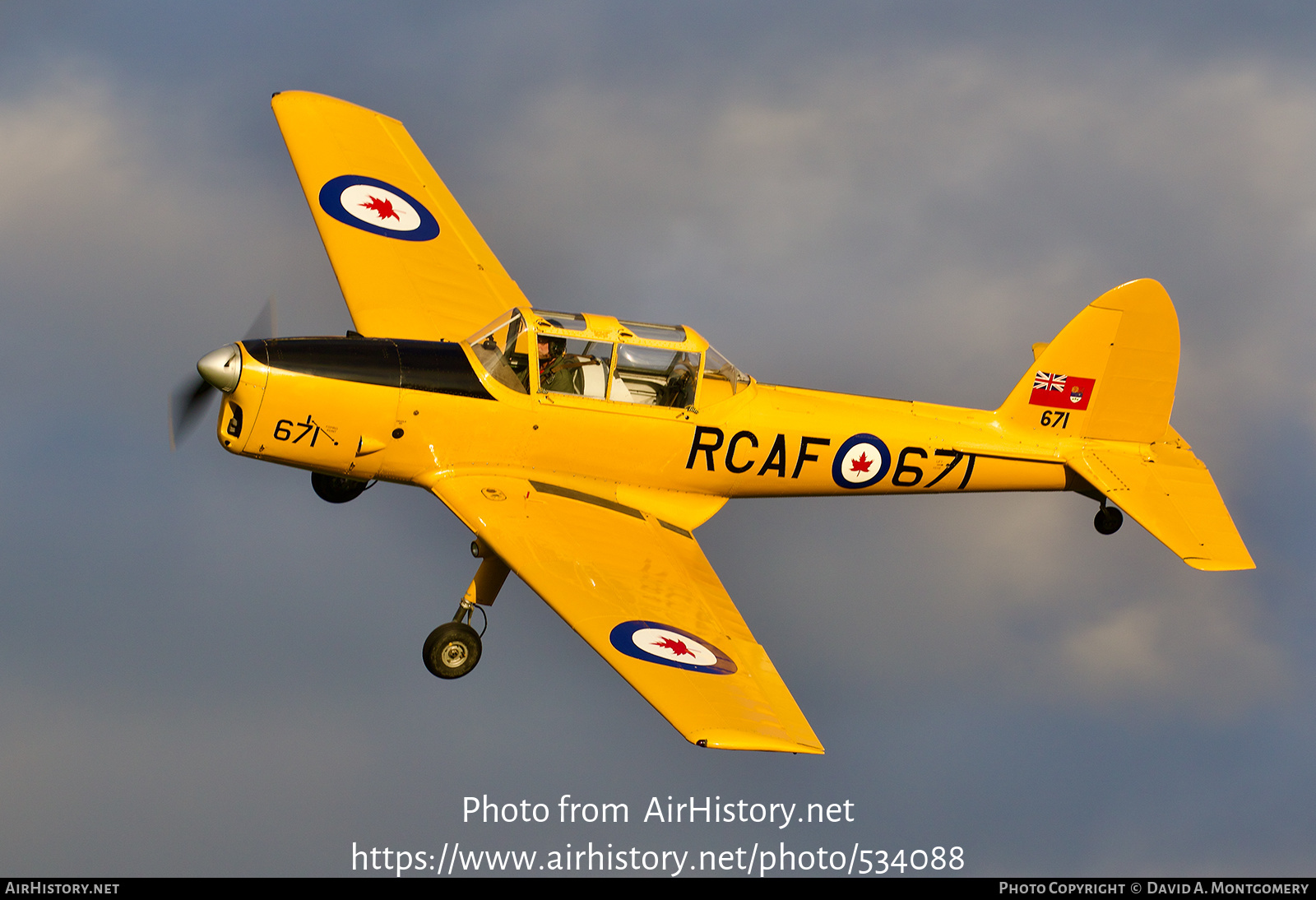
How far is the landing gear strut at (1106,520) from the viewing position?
19578mm

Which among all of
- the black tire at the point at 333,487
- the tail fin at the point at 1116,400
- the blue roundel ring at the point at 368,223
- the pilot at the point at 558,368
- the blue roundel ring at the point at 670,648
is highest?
the blue roundel ring at the point at 368,223

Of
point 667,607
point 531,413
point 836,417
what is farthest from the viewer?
A: point 836,417

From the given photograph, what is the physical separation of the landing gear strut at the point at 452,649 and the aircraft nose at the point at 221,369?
10.5 ft

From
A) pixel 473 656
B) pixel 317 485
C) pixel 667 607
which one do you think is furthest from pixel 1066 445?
pixel 317 485

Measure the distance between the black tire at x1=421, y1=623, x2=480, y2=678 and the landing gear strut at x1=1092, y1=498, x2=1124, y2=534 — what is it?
7.71 metres

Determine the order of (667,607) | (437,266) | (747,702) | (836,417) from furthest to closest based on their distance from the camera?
(437,266) → (836,417) → (667,607) → (747,702)

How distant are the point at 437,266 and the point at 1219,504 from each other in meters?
9.58

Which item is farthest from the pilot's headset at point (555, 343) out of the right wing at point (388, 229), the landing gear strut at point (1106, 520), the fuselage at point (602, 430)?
the landing gear strut at point (1106, 520)

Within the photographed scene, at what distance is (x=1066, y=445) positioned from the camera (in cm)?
1933

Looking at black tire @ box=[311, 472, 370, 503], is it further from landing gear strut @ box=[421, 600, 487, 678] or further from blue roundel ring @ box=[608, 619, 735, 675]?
blue roundel ring @ box=[608, 619, 735, 675]

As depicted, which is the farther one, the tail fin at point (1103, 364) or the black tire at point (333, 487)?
the tail fin at point (1103, 364)

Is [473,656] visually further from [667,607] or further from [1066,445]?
[1066,445]

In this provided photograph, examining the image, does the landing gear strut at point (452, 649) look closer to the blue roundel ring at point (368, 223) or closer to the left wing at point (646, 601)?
the left wing at point (646, 601)

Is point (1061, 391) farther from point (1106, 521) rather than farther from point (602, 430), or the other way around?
point (602, 430)
